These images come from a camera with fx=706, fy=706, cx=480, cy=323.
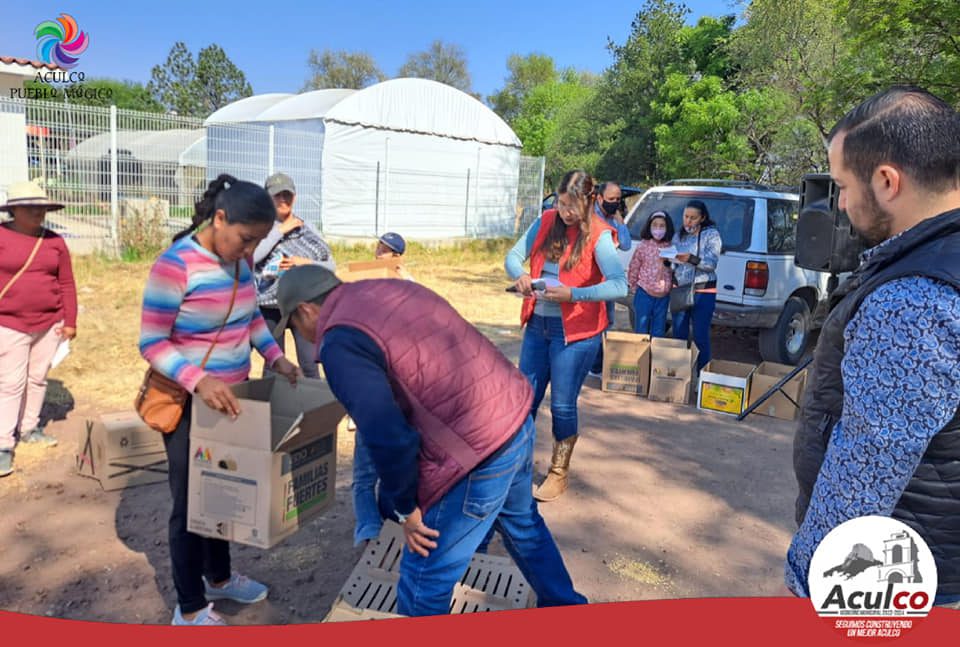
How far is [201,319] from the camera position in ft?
9.07

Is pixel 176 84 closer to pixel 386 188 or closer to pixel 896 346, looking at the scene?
pixel 386 188

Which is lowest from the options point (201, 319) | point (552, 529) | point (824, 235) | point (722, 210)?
point (552, 529)

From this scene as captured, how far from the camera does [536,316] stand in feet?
13.1

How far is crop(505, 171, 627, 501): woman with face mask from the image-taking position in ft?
12.5

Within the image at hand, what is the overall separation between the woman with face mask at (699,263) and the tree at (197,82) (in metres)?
41.2

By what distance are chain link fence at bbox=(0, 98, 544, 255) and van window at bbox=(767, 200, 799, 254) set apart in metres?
8.77

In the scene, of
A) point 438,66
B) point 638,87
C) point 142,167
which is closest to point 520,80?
point 438,66

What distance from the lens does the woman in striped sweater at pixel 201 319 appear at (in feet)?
8.63

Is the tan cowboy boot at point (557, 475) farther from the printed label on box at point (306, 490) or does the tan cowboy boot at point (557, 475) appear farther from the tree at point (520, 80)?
the tree at point (520, 80)

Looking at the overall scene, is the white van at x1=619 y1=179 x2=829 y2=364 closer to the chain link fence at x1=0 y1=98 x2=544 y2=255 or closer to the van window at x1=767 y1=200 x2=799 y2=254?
the van window at x1=767 y1=200 x2=799 y2=254

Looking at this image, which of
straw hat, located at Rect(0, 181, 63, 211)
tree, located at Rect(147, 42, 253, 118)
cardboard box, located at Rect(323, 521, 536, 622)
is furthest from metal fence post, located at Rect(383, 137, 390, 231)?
tree, located at Rect(147, 42, 253, 118)

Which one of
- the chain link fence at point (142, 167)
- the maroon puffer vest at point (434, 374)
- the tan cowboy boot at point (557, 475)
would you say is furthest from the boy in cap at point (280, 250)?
the chain link fence at point (142, 167)

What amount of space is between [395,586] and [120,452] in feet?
7.32

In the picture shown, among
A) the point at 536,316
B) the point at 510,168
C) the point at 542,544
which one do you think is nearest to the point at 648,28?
the point at 510,168
